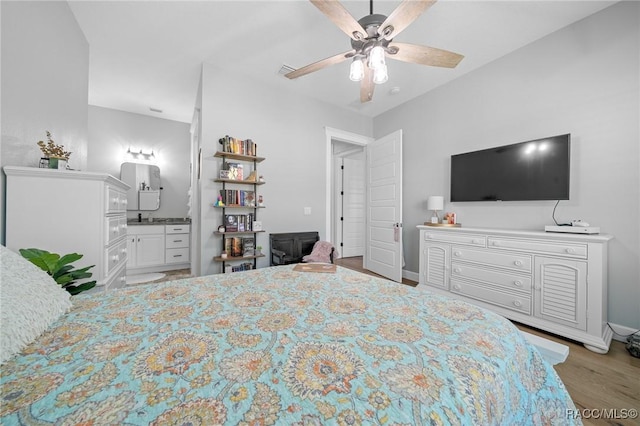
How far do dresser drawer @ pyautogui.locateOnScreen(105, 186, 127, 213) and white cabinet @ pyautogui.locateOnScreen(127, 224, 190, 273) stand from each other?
2.17 m

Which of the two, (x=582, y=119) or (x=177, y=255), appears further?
(x=177, y=255)

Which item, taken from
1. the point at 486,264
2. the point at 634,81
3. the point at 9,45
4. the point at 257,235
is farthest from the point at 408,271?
the point at 9,45

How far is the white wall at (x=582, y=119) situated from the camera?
79.0 inches

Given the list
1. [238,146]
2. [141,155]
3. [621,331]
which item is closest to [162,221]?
[141,155]

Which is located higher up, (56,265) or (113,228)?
(113,228)

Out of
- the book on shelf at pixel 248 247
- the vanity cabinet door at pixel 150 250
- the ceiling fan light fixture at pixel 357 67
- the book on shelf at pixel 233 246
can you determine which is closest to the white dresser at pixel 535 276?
the ceiling fan light fixture at pixel 357 67

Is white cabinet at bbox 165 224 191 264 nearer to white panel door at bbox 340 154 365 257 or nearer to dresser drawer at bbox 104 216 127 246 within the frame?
dresser drawer at bbox 104 216 127 246

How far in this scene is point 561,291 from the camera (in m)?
2.02

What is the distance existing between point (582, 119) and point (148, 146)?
20.0 feet

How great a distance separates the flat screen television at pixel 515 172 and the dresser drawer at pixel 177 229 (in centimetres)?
433

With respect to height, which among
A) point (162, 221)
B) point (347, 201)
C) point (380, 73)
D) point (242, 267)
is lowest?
point (242, 267)

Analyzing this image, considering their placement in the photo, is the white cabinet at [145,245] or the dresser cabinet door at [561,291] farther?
the white cabinet at [145,245]

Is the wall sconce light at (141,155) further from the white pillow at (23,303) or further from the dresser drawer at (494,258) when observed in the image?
the dresser drawer at (494,258)

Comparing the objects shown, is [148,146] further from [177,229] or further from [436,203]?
[436,203]
